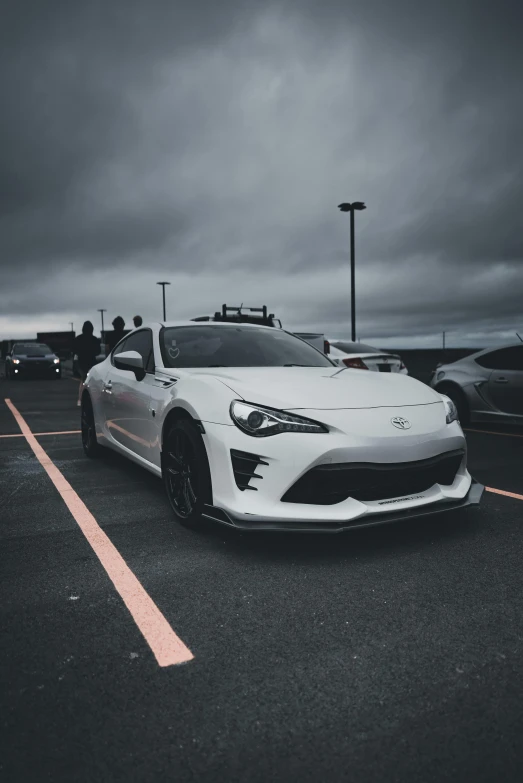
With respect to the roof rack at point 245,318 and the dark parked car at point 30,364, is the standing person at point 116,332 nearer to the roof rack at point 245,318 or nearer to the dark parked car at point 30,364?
the roof rack at point 245,318

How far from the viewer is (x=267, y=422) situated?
3.37 meters

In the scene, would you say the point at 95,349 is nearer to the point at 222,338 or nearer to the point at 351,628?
the point at 222,338

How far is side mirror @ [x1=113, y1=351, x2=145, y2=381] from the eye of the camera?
4.59 m

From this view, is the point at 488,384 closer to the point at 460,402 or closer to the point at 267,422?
the point at 460,402

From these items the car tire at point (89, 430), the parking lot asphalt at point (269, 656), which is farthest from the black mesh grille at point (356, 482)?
the car tire at point (89, 430)

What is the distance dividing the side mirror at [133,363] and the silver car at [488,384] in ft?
18.3

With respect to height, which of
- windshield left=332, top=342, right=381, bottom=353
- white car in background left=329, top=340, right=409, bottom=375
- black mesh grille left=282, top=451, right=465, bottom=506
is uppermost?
windshield left=332, top=342, right=381, bottom=353

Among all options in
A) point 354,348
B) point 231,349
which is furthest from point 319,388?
point 354,348

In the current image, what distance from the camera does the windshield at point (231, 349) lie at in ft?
15.3

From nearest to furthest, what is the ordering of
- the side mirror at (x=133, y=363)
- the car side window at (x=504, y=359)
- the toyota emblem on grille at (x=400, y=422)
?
the toyota emblem on grille at (x=400, y=422) < the side mirror at (x=133, y=363) < the car side window at (x=504, y=359)

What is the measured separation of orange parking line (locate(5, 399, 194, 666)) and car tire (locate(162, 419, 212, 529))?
51 centimetres

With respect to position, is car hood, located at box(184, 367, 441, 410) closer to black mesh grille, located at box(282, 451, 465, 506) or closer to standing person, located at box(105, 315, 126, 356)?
black mesh grille, located at box(282, 451, 465, 506)

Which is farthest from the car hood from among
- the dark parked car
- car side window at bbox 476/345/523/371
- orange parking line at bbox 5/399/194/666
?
the dark parked car

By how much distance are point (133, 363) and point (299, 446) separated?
1910mm
